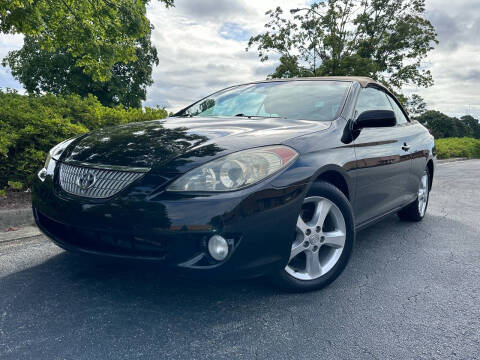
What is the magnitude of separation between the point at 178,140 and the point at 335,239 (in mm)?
1207

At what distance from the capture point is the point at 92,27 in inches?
328

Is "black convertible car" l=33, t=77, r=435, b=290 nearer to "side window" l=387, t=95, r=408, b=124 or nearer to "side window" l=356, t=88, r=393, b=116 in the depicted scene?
"side window" l=356, t=88, r=393, b=116

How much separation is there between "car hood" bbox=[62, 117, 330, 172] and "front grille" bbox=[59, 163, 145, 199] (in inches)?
2.5

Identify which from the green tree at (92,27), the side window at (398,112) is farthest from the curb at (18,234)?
the green tree at (92,27)

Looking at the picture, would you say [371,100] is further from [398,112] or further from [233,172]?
[233,172]

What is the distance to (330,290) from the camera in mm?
2738

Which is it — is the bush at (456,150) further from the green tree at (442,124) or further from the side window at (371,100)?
the green tree at (442,124)

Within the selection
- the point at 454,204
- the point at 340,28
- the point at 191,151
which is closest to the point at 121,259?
the point at 191,151

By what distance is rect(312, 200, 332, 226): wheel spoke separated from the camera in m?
2.64

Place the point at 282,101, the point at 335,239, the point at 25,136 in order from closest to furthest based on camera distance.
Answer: the point at 335,239 < the point at 282,101 < the point at 25,136

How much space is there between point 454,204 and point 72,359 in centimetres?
587

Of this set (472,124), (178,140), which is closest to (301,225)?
(178,140)

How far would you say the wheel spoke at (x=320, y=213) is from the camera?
104 inches

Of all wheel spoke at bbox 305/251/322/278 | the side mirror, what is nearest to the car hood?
the side mirror
